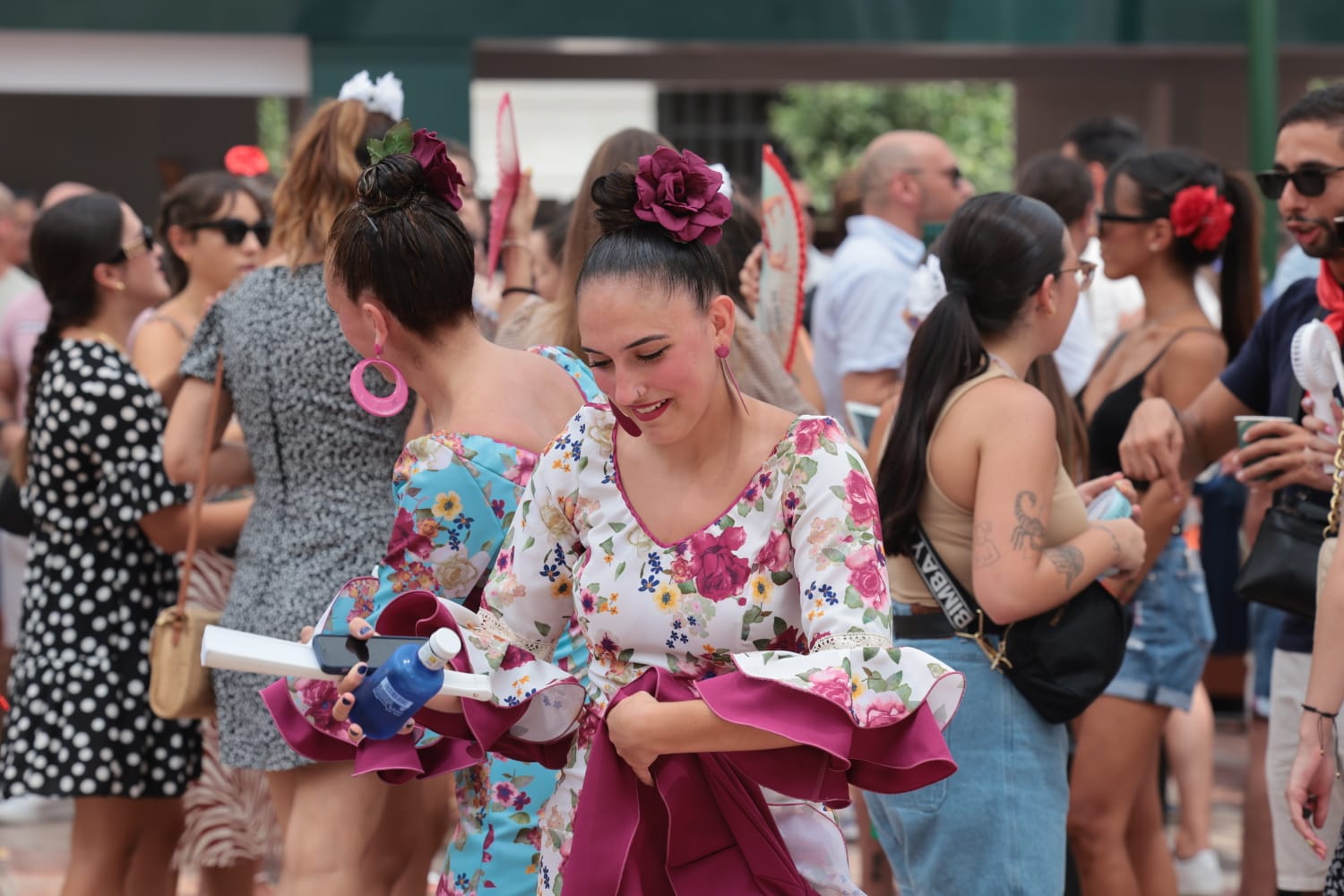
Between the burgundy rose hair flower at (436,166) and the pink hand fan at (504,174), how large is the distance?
125 cm

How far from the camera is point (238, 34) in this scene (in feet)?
25.9

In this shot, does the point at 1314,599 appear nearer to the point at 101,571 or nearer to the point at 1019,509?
the point at 1019,509

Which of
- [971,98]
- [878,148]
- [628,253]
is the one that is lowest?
[628,253]

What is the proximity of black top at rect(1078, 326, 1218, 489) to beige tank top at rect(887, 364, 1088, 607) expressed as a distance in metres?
1.06

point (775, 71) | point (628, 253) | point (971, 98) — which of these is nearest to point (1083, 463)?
point (628, 253)

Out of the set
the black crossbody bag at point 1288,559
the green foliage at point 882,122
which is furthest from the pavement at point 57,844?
the green foliage at point 882,122

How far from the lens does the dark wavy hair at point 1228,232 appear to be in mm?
4543

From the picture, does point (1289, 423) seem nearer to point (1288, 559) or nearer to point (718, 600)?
point (1288, 559)

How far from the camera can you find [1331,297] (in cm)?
361

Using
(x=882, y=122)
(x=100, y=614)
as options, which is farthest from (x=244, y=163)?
(x=882, y=122)

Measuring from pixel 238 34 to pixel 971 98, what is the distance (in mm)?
25825

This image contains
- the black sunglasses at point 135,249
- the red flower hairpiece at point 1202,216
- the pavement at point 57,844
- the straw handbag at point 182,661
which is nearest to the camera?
the straw handbag at point 182,661

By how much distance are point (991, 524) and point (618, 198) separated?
Answer: 111 centimetres

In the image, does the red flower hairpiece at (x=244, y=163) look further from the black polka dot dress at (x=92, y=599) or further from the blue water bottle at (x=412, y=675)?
the blue water bottle at (x=412, y=675)
